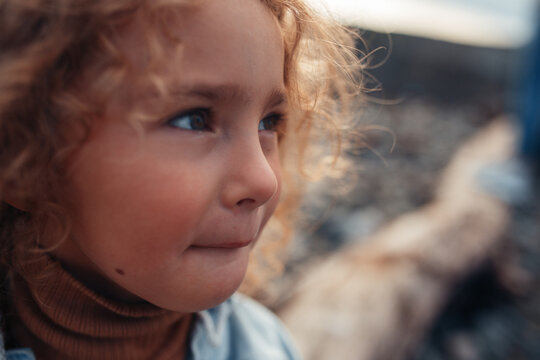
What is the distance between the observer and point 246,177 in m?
0.66

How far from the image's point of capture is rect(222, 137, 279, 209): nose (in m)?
0.66

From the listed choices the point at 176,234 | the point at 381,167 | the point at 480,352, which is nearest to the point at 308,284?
the point at 480,352

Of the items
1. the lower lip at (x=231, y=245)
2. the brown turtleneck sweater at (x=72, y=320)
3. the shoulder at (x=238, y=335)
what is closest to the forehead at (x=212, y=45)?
the lower lip at (x=231, y=245)

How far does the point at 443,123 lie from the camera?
17.9 feet

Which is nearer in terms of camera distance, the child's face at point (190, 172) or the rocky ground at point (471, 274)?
the child's face at point (190, 172)

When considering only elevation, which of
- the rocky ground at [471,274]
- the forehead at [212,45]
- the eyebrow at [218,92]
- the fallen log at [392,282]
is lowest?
the rocky ground at [471,274]

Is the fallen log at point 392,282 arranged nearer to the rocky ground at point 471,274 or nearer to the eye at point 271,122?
the rocky ground at point 471,274

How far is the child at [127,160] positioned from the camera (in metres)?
0.58

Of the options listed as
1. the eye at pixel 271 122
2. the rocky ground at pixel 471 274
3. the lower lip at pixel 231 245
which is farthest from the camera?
the rocky ground at pixel 471 274

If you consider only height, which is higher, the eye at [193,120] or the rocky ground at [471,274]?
the eye at [193,120]

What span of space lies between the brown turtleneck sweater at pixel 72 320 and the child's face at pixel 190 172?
6cm

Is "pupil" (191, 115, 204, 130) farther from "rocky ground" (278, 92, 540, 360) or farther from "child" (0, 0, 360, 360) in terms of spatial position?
"rocky ground" (278, 92, 540, 360)

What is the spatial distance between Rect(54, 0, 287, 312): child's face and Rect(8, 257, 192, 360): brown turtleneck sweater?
0.21 ft

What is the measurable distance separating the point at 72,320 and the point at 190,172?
1.06ft
